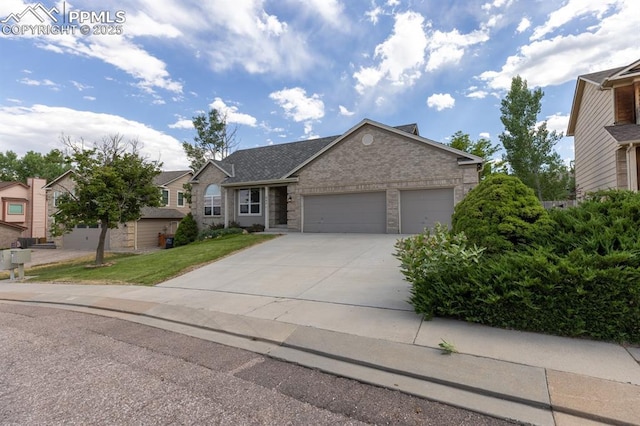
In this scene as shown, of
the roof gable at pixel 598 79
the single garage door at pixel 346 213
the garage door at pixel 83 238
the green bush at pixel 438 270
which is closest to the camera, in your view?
the green bush at pixel 438 270

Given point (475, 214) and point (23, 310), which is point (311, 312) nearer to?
point (475, 214)

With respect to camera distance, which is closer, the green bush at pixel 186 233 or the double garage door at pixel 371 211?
the double garage door at pixel 371 211

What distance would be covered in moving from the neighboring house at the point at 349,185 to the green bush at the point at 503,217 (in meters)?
7.87

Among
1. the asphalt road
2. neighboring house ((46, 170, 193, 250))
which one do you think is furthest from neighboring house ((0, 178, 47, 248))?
the asphalt road

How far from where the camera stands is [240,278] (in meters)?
8.30

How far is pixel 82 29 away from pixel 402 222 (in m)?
14.3

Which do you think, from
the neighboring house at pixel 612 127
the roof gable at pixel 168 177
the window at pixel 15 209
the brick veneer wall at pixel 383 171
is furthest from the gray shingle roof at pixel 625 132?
the window at pixel 15 209

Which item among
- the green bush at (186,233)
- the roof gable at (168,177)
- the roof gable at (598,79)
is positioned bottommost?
the green bush at (186,233)

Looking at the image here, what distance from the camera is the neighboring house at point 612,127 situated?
31.0 ft

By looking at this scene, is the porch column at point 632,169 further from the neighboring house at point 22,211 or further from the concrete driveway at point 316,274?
A: the neighboring house at point 22,211

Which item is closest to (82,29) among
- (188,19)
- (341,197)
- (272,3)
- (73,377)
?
(188,19)

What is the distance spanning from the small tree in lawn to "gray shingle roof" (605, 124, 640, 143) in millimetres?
18513

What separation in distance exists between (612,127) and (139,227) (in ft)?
90.3

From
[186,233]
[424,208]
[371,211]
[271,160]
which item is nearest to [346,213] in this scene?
[371,211]
